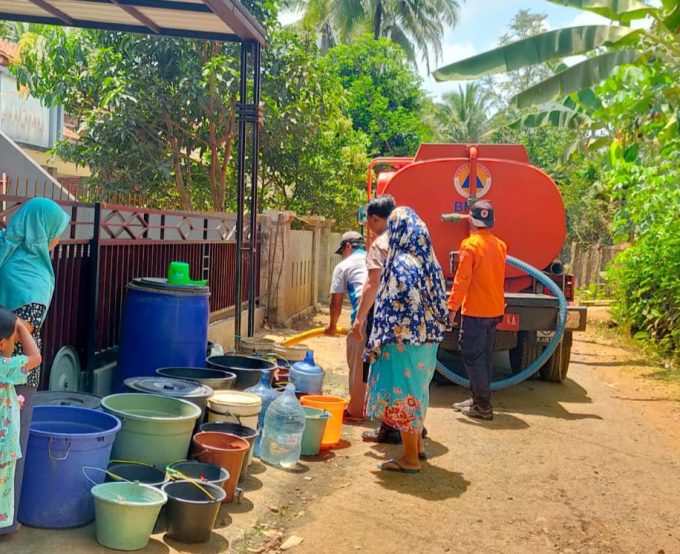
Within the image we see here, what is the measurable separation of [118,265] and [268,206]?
35.4 ft

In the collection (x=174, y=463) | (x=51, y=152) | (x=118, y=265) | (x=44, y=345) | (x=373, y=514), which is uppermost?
(x=51, y=152)

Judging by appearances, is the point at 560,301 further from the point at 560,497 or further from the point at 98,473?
the point at 98,473

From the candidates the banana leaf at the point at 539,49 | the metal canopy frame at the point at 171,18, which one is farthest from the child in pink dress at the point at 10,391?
the banana leaf at the point at 539,49

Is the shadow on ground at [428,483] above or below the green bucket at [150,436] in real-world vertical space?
below

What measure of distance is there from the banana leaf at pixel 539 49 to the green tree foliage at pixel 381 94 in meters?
17.8

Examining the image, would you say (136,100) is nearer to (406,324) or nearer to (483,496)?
(406,324)

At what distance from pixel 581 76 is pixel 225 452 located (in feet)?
21.0

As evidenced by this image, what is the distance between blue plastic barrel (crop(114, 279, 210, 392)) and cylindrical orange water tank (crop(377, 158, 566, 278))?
3360 mm

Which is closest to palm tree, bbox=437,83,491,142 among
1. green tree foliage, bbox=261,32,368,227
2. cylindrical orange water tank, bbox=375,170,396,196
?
green tree foliage, bbox=261,32,368,227

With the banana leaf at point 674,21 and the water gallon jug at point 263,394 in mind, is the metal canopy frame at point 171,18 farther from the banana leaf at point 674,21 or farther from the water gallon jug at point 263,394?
the banana leaf at point 674,21

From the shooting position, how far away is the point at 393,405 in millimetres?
5332

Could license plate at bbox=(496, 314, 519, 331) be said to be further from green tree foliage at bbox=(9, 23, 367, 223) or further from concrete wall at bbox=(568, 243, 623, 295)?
concrete wall at bbox=(568, 243, 623, 295)

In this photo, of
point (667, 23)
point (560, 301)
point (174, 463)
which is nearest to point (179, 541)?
point (174, 463)

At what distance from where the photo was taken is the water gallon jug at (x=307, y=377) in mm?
6355
